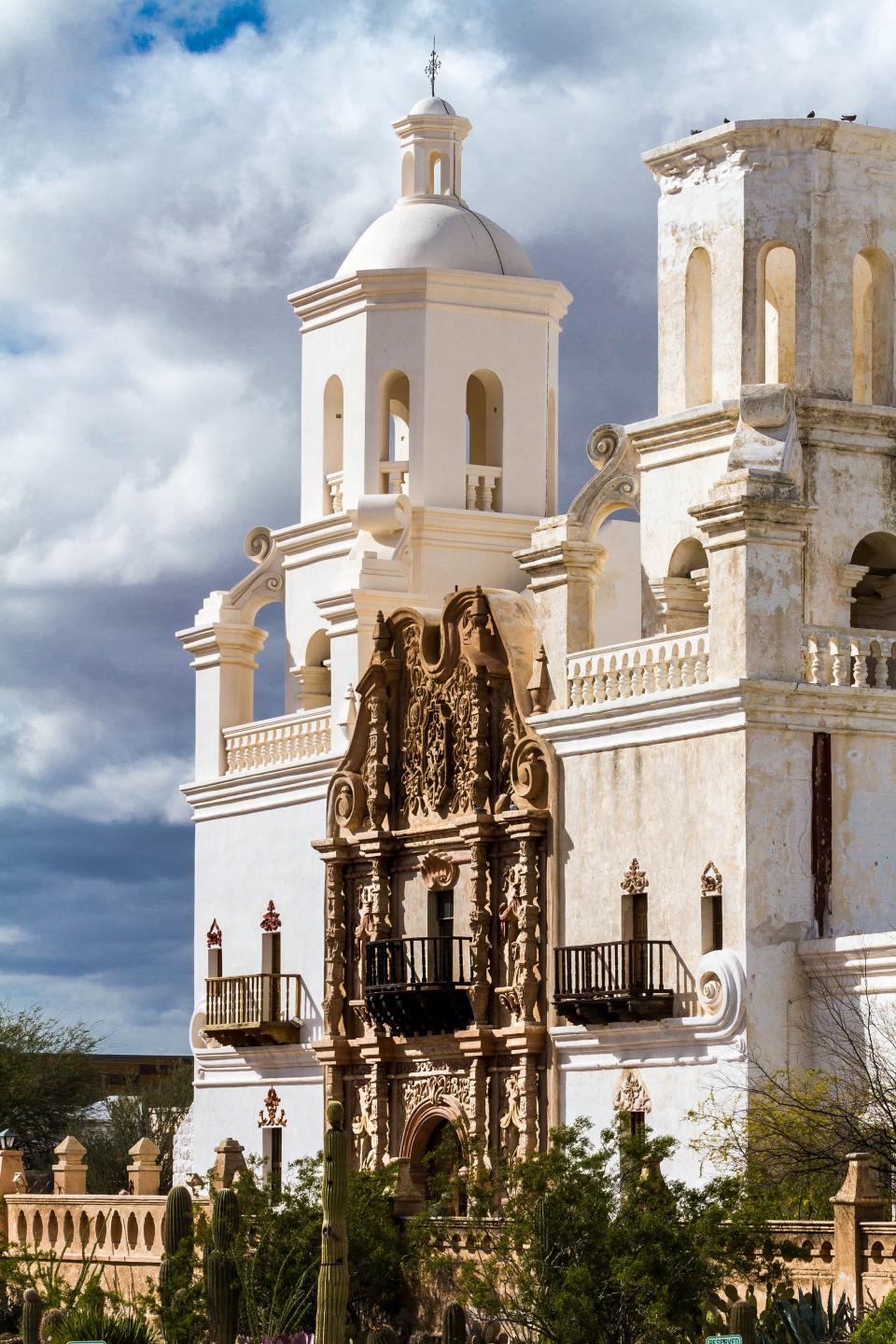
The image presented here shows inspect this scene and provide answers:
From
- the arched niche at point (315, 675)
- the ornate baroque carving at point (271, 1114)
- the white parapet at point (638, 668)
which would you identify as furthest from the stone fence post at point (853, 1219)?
the arched niche at point (315, 675)

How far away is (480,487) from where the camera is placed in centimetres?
4525

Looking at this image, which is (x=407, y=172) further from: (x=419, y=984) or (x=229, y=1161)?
(x=229, y=1161)

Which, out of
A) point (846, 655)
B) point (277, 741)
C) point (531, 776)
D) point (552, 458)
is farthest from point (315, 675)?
point (846, 655)

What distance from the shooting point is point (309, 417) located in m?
46.2

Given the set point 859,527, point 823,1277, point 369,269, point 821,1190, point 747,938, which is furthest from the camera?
point 369,269

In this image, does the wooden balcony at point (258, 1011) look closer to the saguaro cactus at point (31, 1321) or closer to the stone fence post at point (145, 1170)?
the stone fence post at point (145, 1170)

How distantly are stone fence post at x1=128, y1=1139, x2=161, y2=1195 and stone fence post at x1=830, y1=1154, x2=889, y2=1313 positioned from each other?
16.3 meters

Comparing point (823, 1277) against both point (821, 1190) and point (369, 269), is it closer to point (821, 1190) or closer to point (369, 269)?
point (821, 1190)

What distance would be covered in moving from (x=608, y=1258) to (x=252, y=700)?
18.4 m

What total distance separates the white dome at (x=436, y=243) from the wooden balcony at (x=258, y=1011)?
33.2 feet

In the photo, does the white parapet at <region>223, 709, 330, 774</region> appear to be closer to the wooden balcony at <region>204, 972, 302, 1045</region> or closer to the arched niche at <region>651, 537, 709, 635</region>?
the wooden balcony at <region>204, 972, 302, 1045</region>

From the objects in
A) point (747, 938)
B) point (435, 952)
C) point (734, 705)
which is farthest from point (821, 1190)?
point (435, 952)

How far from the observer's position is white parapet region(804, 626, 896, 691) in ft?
116

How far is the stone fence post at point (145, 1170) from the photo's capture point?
1692 inches
